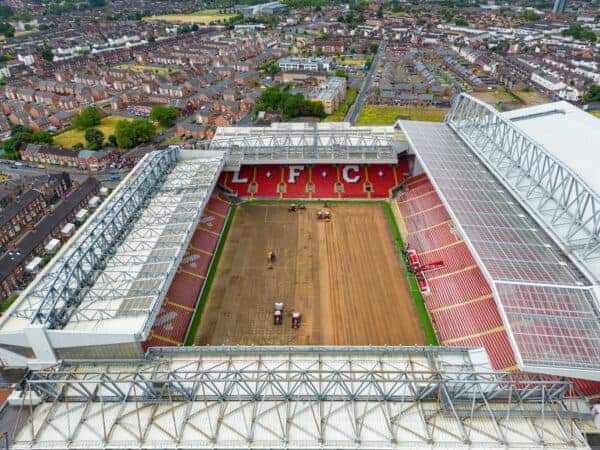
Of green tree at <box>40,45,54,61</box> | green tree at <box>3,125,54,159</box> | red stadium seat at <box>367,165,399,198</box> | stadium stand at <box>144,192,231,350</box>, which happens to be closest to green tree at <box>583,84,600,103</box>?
red stadium seat at <box>367,165,399,198</box>

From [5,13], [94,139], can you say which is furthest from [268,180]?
[5,13]

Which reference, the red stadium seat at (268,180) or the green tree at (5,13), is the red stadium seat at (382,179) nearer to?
the red stadium seat at (268,180)

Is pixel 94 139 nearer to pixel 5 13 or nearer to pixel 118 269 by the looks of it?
pixel 118 269

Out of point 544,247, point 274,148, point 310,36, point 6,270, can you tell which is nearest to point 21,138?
point 6,270

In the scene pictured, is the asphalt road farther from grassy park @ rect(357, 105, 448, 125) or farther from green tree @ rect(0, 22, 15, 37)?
green tree @ rect(0, 22, 15, 37)

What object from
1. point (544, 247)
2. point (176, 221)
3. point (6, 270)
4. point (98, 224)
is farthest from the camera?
point (6, 270)

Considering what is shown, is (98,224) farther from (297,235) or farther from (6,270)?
(297,235)

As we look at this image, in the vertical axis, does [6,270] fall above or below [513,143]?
below
